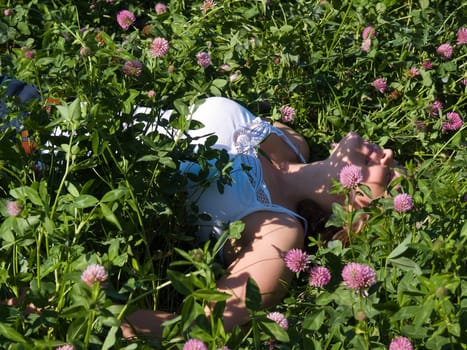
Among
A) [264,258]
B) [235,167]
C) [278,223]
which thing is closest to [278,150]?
[235,167]

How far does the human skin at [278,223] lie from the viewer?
4.96 feet

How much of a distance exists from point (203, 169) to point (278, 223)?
0.28 m

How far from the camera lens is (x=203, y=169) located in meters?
1.59

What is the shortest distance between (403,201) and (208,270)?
0.43m

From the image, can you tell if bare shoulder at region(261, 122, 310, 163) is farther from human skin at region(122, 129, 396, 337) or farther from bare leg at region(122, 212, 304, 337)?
bare leg at region(122, 212, 304, 337)

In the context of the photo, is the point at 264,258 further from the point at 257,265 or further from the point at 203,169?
the point at 203,169

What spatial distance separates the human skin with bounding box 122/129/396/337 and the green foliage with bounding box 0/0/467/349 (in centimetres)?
6

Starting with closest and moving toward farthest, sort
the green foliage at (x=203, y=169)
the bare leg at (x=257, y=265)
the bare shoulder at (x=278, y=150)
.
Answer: the green foliage at (x=203, y=169) < the bare leg at (x=257, y=265) < the bare shoulder at (x=278, y=150)

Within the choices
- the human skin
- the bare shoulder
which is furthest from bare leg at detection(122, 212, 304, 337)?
the bare shoulder

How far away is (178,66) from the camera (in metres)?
1.91

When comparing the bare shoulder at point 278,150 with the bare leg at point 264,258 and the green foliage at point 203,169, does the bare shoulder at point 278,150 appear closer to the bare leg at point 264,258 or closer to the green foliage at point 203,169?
the green foliage at point 203,169

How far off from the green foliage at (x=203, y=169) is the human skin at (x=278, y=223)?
6 centimetres

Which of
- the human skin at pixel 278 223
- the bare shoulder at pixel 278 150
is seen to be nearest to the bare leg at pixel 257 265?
the human skin at pixel 278 223

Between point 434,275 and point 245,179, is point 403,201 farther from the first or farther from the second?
point 245,179
